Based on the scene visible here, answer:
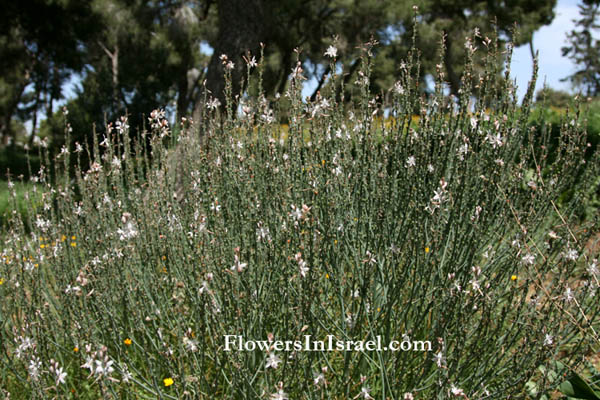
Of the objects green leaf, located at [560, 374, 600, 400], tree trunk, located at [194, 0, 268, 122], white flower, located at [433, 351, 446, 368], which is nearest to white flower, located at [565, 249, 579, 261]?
green leaf, located at [560, 374, 600, 400]

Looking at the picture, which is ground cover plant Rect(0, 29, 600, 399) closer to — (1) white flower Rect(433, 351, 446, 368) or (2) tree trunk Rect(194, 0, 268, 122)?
(1) white flower Rect(433, 351, 446, 368)

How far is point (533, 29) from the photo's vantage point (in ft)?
49.6

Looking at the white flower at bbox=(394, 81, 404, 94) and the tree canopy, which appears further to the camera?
the tree canopy

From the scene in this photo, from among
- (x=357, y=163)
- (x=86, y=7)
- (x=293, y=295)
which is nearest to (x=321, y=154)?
(x=357, y=163)

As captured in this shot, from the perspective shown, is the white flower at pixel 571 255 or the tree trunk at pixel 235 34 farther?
the tree trunk at pixel 235 34

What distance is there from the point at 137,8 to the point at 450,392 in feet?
46.5

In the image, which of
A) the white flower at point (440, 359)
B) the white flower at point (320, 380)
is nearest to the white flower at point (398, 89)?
the white flower at point (440, 359)

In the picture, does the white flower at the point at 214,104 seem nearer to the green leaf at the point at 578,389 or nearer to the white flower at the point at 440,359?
the white flower at the point at 440,359

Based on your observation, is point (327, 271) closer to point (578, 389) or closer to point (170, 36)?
point (578, 389)

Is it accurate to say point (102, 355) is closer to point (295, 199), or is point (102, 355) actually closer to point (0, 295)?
point (295, 199)

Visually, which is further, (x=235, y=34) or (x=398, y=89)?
(x=235, y=34)

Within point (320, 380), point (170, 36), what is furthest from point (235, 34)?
point (170, 36)

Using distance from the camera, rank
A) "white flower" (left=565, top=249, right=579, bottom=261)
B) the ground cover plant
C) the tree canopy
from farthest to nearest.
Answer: the tree canopy < "white flower" (left=565, top=249, right=579, bottom=261) < the ground cover plant

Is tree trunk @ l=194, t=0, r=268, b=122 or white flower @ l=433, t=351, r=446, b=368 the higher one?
tree trunk @ l=194, t=0, r=268, b=122
